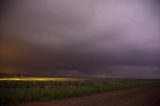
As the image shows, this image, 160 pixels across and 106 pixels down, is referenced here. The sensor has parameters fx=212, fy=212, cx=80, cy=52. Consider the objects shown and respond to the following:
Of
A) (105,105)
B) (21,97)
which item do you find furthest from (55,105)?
(21,97)

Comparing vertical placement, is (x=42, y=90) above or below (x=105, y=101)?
above

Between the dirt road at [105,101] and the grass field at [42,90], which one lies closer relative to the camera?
the dirt road at [105,101]

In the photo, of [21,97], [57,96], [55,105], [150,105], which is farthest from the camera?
[57,96]

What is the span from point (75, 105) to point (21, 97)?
5.45m

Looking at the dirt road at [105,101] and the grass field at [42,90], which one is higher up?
the grass field at [42,90]

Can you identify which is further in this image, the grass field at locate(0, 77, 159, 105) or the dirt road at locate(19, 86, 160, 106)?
the grass field at locate(0, 77, 159, 105)

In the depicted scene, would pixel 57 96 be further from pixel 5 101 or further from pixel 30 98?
pixel 5 101

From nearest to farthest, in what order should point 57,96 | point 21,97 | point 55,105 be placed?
point 55,105, point 21,97, point 57,96

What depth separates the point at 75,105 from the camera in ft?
44.6

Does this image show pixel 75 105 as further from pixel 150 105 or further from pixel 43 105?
pixel 150 105

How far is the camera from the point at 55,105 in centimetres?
1352

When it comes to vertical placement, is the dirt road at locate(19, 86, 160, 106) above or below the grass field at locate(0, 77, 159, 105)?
below

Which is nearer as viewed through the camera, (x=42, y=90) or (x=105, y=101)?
(x=105, y=101)

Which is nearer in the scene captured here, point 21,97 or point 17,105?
point 17,105
